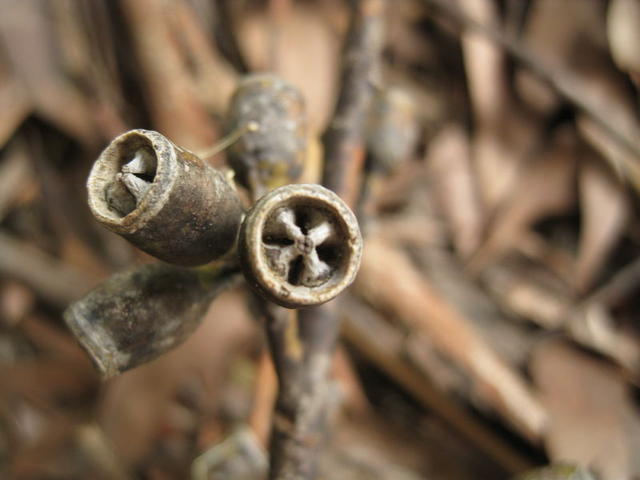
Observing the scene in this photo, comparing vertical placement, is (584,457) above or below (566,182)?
below

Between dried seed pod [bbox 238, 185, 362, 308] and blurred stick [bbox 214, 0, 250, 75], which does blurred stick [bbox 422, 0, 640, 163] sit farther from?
dried seed pod [bbox 238, 185, 362, 308]

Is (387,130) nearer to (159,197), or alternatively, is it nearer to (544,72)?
(159,197)

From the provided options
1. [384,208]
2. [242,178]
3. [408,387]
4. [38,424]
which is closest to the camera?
[242,178]

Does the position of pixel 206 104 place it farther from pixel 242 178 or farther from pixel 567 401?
pixel 567 401

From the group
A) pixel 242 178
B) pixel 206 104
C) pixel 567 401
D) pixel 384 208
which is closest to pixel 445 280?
pixel 384 208

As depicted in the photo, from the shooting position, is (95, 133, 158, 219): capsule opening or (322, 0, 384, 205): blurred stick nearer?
(95, 133, 158, 219): capsule opening

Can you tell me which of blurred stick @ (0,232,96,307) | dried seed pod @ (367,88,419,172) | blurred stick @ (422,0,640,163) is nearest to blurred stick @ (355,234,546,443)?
dried seed pod @ (367,88,419,172)
